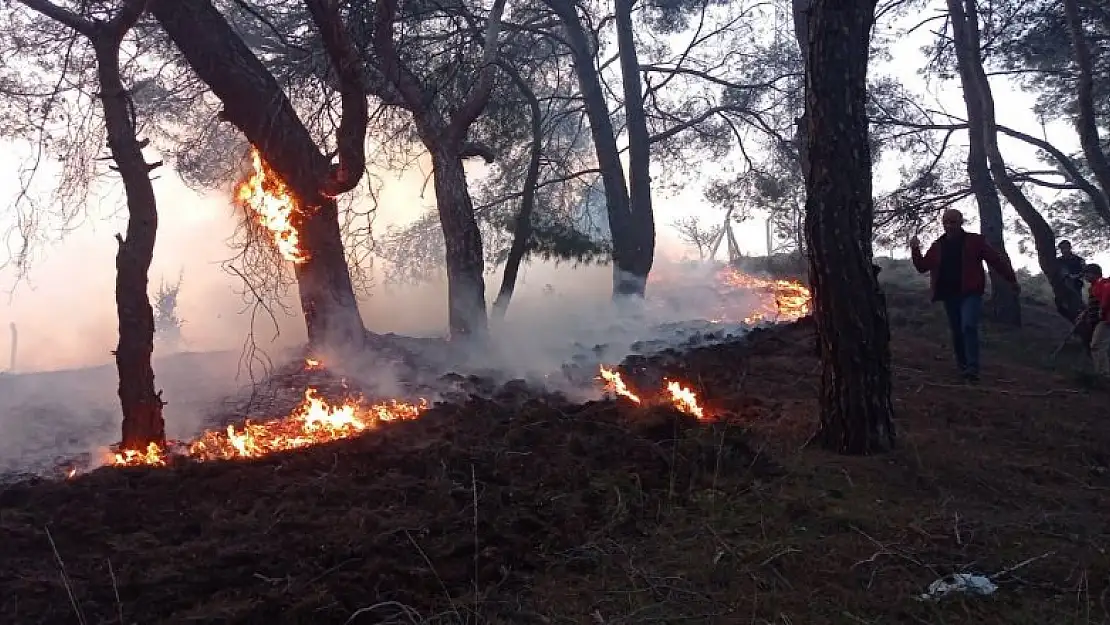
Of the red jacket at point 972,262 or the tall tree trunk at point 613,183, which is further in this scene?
the tall tree trunk at point 613,183

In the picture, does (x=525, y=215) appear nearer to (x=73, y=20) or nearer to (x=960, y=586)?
(x=73, y=20)

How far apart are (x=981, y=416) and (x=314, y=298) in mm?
6906

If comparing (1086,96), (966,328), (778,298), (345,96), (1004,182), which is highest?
(1086,96)

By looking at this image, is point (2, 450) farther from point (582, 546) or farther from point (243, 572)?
point (582, 546)

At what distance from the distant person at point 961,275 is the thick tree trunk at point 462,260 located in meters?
5.33

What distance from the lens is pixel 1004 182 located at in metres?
11.6

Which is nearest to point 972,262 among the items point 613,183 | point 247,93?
point 247,93

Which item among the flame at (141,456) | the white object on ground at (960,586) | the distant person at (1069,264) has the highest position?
the distant person at (1069,264)

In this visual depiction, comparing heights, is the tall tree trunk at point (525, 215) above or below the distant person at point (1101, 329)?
above

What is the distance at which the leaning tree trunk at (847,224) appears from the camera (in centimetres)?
537

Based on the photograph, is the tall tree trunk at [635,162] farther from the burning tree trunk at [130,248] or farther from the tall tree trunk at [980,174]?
the burning tree trunk at [130,248]

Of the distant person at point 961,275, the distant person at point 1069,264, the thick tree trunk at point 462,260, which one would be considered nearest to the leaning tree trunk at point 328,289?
the thick tree trunk at point 462,260

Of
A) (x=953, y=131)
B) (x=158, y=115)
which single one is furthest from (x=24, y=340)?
(x=953, y=131)

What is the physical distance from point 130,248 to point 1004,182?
36.3 ft
